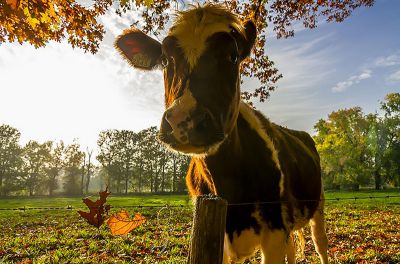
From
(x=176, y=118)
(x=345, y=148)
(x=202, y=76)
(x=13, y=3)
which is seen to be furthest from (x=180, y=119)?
(x=345, y=148)

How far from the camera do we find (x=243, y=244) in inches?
122

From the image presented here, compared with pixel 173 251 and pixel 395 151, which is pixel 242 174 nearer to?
pixel 173 251

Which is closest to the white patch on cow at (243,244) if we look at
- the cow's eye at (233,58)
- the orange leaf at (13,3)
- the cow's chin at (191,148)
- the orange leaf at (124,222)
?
the orange leaf at (124,222)

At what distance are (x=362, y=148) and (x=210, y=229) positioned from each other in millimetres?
66241

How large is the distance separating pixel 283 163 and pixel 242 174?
2.68 ft

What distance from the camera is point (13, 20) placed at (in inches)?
275

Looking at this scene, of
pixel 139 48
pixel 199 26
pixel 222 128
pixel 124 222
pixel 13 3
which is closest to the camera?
pixel 222 128

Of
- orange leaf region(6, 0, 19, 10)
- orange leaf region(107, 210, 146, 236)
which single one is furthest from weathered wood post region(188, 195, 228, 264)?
orange leaf region(6, 0, 19, 10)

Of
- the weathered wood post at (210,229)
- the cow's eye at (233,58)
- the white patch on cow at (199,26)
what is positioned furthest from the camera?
the cow's eye at (233,58)

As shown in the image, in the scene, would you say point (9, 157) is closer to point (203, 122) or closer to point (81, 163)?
point (81, 163)

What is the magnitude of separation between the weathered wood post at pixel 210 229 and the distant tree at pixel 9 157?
270 feet

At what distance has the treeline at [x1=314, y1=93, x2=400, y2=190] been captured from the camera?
2295 inches

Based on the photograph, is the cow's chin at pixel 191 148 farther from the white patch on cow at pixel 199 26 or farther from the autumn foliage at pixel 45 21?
the autumn foliage at pixel 45 21

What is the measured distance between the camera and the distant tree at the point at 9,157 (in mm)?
73238
